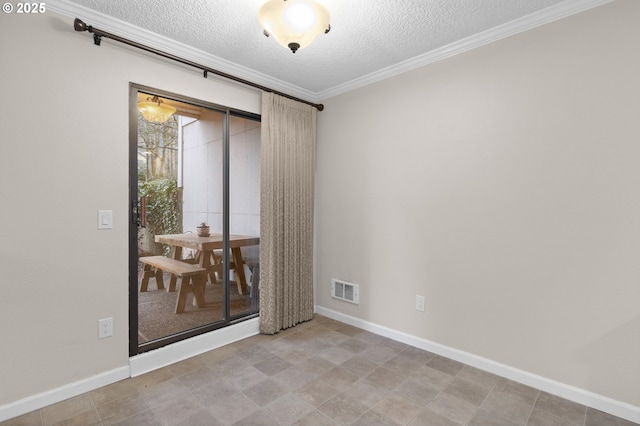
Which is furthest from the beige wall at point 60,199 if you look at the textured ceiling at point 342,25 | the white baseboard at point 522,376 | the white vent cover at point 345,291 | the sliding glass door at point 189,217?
the white baseboard at point 522,376

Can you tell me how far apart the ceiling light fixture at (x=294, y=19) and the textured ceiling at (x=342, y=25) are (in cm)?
42

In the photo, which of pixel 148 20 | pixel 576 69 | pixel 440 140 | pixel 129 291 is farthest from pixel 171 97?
pixel 576 69

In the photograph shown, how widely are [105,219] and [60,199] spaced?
10.8 inches

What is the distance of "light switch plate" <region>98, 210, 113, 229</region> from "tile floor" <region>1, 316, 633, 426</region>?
1.10 m

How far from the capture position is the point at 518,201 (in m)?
2.21

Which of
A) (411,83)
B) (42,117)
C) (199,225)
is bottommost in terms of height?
(199,225)

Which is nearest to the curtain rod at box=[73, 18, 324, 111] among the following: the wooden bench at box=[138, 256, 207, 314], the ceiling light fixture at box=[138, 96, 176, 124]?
the ceiling light fixture at box=[138, 96, 176, 124]

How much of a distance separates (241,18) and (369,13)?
0.87 metres

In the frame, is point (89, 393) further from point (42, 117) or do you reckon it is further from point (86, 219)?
point (42, 117)

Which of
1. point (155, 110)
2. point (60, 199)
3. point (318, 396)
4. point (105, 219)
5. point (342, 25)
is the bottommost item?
point (318, 396)

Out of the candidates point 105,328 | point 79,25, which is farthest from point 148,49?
point 105,328

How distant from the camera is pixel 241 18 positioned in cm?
211

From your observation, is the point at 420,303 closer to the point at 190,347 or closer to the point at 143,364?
the point at 190,347

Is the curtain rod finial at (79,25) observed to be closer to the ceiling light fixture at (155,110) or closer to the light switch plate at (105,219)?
the ceiling light fixture at (155,110)
